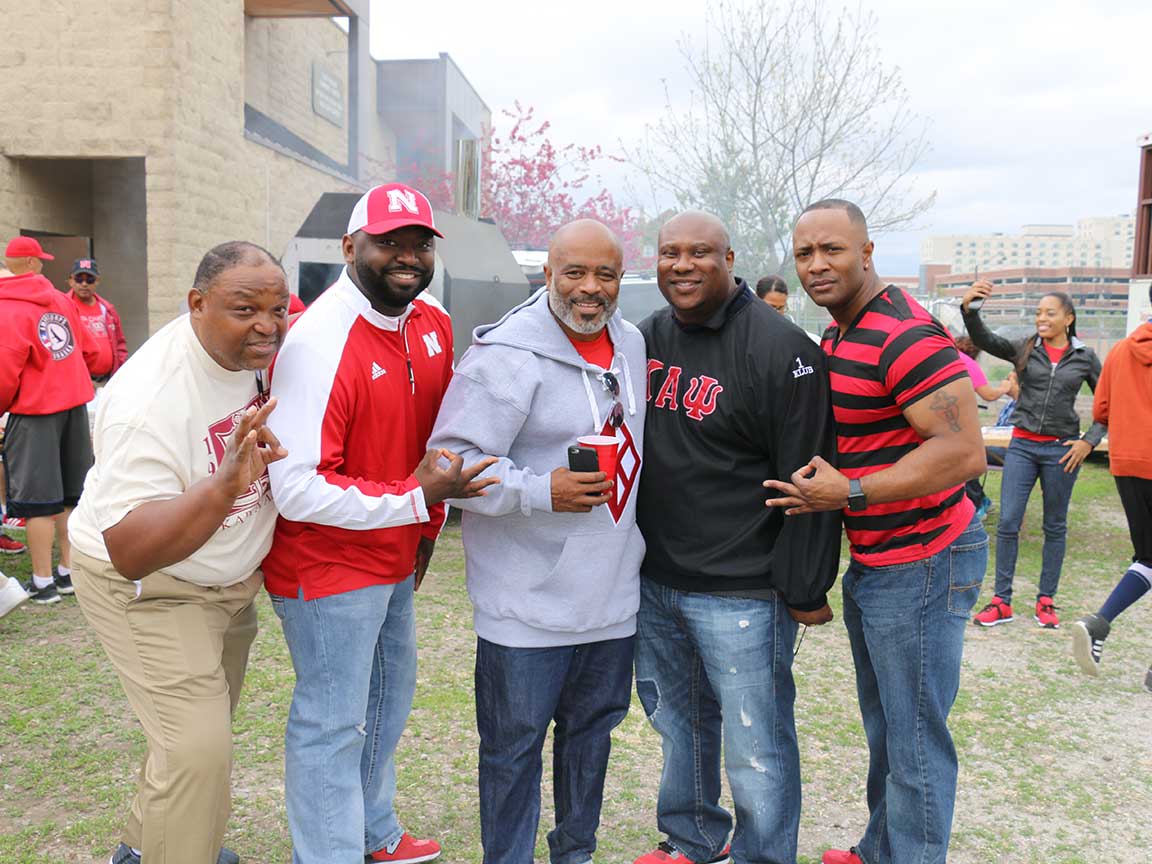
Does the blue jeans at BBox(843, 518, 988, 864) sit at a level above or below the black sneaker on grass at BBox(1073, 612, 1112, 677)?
above

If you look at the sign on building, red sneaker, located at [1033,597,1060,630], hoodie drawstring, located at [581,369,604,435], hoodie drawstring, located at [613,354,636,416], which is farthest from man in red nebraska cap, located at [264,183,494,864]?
the sign on building

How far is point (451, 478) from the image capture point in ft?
8.18

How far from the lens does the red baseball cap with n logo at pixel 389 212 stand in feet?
8.64

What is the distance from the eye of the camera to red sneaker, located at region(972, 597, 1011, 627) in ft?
19.9

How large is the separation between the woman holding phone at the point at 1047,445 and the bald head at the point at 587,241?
164 inches

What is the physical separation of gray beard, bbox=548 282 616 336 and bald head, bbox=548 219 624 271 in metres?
0.10

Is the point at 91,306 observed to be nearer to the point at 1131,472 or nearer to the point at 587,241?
the point at 587,241

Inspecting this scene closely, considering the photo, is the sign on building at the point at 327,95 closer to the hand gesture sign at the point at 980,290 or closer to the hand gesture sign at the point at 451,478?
the hand gesture sign at the point at 980,290

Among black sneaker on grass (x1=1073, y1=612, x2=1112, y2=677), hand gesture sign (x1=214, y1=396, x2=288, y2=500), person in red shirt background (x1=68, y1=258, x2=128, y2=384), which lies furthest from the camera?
person in red shirt background (x1=68, y1=258, x2=128, y2=384)

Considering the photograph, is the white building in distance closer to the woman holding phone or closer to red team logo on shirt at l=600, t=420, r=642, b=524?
the woman holding phone

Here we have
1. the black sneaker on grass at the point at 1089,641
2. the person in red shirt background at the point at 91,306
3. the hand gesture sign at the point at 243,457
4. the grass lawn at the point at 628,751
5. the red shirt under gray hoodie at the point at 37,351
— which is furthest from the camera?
the person in red shirt background at the point at 91,306

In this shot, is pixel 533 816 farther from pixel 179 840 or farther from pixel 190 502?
pixel 190 502

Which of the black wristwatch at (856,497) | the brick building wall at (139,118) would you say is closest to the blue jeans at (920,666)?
the black wristwatch at (856,497)

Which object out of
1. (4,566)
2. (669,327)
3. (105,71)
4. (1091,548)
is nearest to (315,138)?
(105,71)
